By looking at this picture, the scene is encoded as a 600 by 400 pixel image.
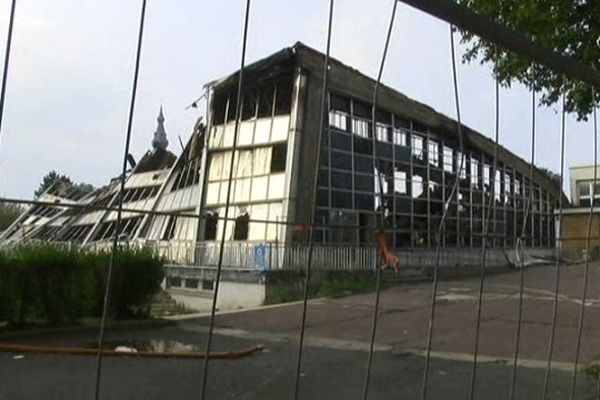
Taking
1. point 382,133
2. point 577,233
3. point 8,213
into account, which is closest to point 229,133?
point 8,213

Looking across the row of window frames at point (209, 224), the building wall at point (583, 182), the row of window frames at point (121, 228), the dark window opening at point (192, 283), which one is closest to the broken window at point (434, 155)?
the building wall at point (583, 182)

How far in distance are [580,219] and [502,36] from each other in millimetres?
1642

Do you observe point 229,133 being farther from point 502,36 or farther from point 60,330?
point 60,330

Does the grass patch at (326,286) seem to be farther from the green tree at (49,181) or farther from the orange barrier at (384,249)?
the green tree at (49,181)

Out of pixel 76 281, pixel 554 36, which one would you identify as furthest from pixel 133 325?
pixel 554 36

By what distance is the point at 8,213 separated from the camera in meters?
1.86

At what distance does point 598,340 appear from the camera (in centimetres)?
942

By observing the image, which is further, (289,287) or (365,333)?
(289,287)

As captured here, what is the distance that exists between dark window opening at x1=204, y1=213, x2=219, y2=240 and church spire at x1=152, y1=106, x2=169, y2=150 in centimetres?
27

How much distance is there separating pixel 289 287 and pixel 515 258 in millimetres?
10289

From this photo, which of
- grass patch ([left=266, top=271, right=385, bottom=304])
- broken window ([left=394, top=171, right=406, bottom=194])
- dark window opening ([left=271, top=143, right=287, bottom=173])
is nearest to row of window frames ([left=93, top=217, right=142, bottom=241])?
broken window ([left=394, top=171, right=406, bottom=194])

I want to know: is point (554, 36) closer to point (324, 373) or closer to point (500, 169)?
point (500, 169)

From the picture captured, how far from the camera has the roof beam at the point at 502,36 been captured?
7.74 ft

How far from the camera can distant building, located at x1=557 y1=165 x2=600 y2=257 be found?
3.69m
